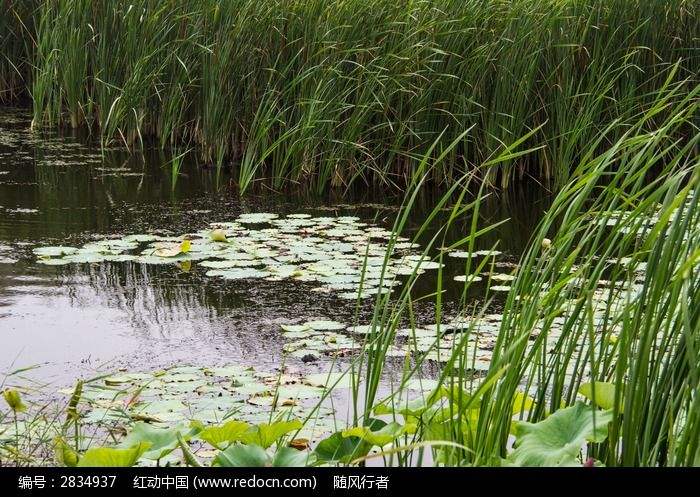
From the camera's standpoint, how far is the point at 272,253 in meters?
5.41

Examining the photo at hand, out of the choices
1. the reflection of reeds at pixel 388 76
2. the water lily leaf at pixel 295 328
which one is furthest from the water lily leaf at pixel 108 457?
the reflection of reeds at pixel 388 76

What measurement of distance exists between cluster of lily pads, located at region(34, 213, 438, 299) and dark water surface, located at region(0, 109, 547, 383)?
10 cm

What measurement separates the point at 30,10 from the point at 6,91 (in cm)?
83

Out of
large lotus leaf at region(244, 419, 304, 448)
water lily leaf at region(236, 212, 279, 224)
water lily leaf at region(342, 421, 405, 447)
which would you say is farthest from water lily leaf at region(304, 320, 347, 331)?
water lily leaf at region(342, 421, 405, 447)

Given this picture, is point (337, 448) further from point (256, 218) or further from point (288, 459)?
point (256, 218)

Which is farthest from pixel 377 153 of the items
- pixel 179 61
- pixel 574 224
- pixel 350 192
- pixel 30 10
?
pixel 574 224

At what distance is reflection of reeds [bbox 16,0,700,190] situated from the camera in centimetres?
698

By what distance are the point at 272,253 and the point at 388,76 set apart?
6.26ft

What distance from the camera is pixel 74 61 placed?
819cm

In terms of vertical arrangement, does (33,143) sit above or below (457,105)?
below

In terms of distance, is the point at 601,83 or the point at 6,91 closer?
the point at 601,83

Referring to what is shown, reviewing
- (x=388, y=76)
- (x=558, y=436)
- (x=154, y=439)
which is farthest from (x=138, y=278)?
(x=558, y=436)
